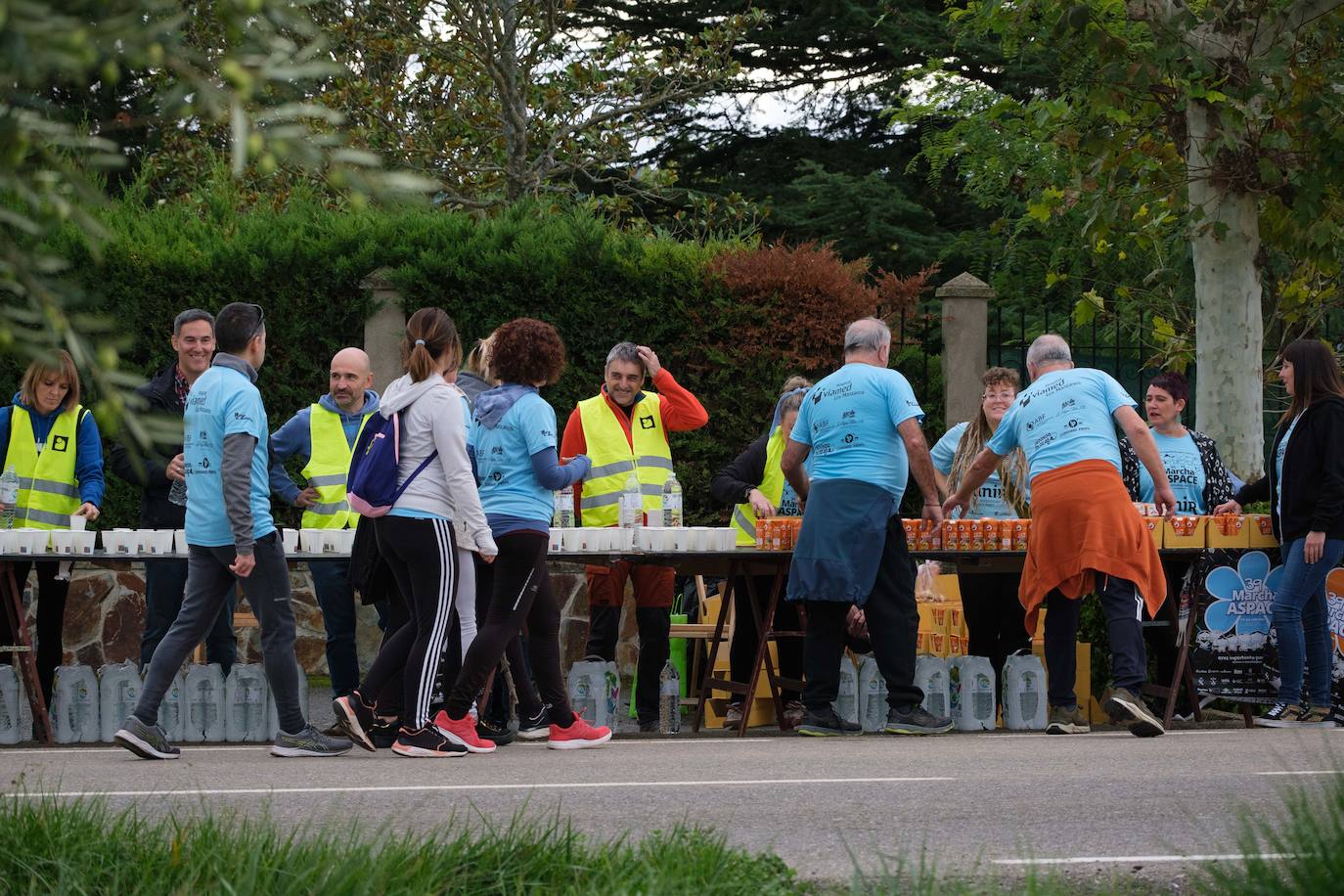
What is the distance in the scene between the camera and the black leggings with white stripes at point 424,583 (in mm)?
7938

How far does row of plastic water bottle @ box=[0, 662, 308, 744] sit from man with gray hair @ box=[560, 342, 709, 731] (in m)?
1.87

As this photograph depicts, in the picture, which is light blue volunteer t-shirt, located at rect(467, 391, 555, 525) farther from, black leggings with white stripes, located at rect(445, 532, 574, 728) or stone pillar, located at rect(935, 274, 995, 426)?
stone pillar, located at rect(935, 274, 995, 426)

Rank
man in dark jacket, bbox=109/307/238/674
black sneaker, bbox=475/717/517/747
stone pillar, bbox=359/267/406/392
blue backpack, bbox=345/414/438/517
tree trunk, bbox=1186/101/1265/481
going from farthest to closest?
stone pillar, bbox=359/267/406/392
tree trunk, bbox=1186/101/1265/481
man in dark jacket, bbox=109/307/238/674
black sneaker, bbox=475/717/517/747
blue backpack, bbox=345/414/438/517

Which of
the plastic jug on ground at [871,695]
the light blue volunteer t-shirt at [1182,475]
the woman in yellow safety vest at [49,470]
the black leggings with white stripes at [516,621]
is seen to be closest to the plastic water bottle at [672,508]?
the plastic jug on ground at [871,695]

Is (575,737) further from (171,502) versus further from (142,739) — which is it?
(171,502)

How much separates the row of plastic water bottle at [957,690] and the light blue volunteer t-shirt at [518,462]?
2.47 m

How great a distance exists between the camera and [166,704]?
9.92m

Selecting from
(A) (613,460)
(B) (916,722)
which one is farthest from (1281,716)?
(A) (613,460)

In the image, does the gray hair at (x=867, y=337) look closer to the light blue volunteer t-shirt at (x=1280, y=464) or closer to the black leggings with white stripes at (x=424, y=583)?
the light blue volunteer t-shirt at (x=1280, y=464)

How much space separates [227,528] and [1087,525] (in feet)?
Result: 14.0

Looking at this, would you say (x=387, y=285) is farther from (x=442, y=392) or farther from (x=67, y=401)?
(x=442, y=392)

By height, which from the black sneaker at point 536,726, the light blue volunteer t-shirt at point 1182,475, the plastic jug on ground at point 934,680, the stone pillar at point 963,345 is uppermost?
the stone pillar at point 963,345

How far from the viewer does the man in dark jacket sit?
9531 millimetres

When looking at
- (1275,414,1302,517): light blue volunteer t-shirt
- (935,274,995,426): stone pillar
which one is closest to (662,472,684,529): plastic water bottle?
(1275,414,1302,517): light blue volunteer t-shirt
